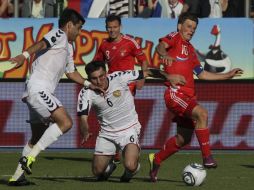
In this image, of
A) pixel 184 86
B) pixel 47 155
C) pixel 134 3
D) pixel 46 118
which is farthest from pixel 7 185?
pixel 134 3

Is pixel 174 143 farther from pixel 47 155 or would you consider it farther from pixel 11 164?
pixel 47 155

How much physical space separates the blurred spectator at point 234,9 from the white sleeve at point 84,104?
803 centimetres

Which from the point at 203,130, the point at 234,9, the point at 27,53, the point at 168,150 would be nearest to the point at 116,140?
the point at 168,150

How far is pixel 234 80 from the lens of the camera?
18.3 m

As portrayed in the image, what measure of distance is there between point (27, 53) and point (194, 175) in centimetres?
252

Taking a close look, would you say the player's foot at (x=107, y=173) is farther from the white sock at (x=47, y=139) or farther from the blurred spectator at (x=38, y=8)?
the blurred spectator at (x=38, y=8)

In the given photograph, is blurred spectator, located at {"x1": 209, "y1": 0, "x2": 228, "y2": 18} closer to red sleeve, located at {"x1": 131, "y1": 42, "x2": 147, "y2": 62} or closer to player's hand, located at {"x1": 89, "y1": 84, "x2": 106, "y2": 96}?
red sleeve, located at {"x1": 131, "y1": 42, "x2": 147, "y2": 62}

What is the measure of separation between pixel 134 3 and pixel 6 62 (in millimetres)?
2762

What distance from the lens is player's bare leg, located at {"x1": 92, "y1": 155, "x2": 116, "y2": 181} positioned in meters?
12.8

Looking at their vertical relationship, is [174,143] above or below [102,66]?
below

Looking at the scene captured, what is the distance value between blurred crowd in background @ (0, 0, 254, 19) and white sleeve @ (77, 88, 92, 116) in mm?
7325

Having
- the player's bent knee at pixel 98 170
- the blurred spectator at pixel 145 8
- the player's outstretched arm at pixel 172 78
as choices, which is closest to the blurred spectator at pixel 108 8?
the blurred spectator at pixel 145 8

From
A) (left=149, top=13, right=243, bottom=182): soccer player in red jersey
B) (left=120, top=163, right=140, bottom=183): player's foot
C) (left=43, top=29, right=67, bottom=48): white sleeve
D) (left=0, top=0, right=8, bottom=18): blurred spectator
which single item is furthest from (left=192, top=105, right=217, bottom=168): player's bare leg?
(left=0, top=0, right=8, bottom=18): blurred spectator

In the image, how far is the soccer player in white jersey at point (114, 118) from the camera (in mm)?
12445
